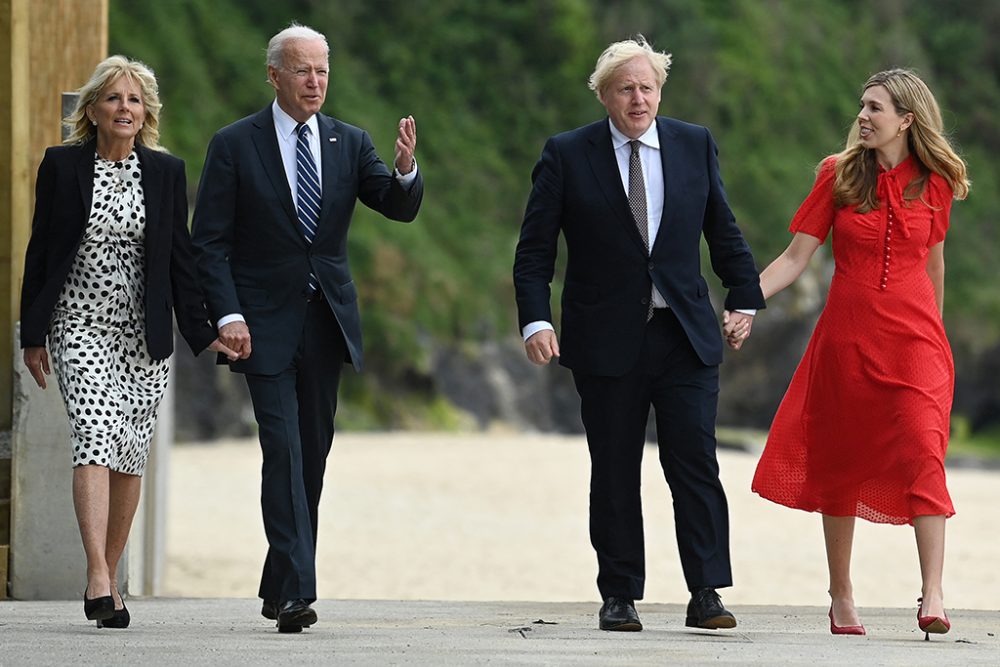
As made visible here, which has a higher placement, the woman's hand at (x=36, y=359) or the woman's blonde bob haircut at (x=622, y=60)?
the woman's blonde bob haircut at (x=622, y=60)

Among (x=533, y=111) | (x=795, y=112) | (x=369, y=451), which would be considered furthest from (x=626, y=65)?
(x=795, y=112)

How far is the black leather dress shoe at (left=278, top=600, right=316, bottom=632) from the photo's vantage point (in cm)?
568

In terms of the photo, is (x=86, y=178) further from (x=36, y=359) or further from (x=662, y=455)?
(x=662, y=455)

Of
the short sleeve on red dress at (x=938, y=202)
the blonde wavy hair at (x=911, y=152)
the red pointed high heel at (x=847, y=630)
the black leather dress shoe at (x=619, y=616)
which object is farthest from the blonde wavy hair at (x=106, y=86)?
the red pointed high heel at (x=847, y=630)

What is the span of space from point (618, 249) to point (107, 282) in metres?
1.70

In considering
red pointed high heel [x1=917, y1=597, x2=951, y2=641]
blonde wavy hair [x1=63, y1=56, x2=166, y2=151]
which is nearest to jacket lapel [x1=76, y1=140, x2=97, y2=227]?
blonde wavy hair [x1=63, y1=56, x2=166, y2=151]

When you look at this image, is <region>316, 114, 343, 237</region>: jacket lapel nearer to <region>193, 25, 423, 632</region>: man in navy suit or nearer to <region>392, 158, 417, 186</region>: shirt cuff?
<region>193, 25, 423, 632</region>: man in navy suit

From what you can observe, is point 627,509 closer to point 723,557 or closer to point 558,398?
point 723,557

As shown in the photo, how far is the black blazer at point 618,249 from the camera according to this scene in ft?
19.6

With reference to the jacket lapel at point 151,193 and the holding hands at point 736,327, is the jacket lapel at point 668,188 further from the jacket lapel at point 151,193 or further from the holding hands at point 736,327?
the jacket lapel at point 151,193

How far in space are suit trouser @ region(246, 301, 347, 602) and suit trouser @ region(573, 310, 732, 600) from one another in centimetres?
87

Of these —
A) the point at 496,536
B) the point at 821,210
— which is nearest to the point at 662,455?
the point at 821,210

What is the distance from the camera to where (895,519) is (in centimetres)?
579

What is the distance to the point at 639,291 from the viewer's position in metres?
5.96
